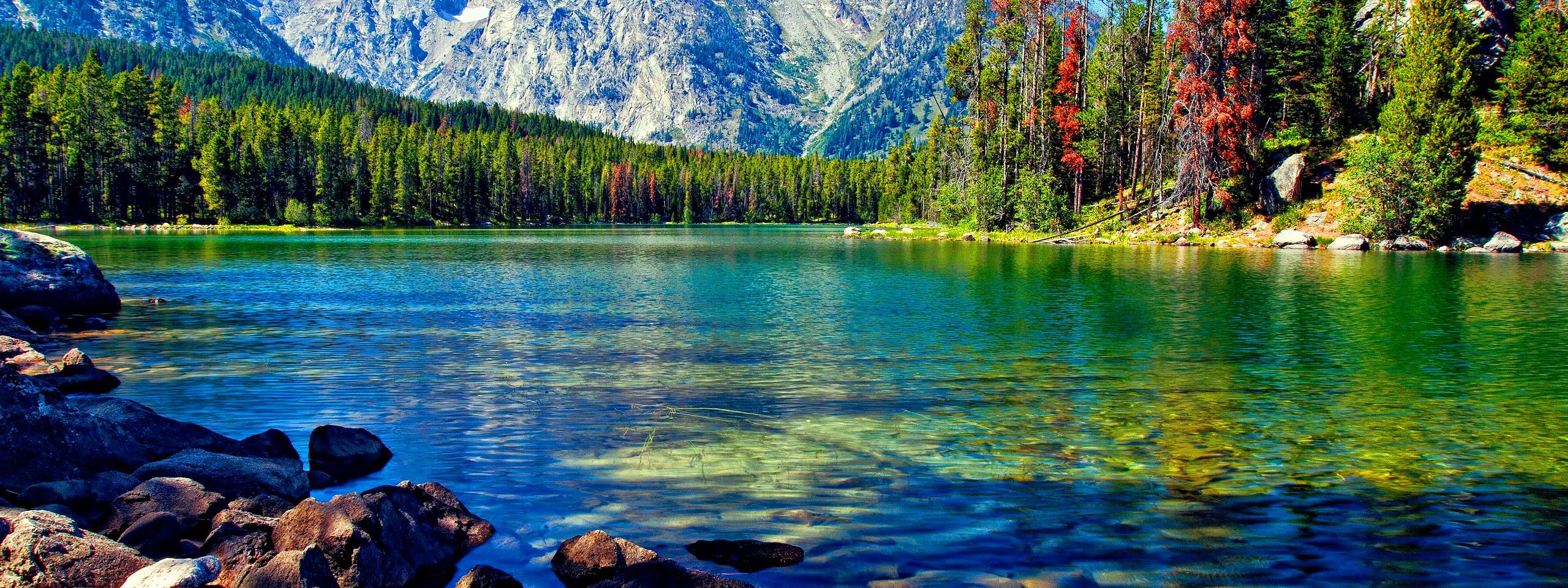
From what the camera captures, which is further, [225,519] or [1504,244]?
[1504,244]

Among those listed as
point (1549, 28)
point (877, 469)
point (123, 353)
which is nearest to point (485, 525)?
point (877, 469)

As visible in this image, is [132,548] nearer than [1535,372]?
Yes

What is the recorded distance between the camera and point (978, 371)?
1584 cm

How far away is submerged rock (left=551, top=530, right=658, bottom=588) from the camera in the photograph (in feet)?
22.1

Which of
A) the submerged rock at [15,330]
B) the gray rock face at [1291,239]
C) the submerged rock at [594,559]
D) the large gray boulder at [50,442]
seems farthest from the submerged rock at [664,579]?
the gray rock face at [1291,239]

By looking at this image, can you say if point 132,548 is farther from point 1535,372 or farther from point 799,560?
point 1535,372

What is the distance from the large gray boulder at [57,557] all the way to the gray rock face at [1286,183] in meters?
70.1

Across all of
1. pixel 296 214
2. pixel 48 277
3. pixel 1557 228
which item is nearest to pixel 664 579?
pixel 48 277

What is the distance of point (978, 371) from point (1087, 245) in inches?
2015

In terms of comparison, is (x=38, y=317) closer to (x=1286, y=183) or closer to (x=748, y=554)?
(x=748, y=554)

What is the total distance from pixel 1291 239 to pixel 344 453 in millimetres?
62333

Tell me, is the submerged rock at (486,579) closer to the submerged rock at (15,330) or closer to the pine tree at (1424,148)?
the submerged rock at (15,330)

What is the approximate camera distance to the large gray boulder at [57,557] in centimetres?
591

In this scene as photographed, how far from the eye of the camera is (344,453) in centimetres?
984
